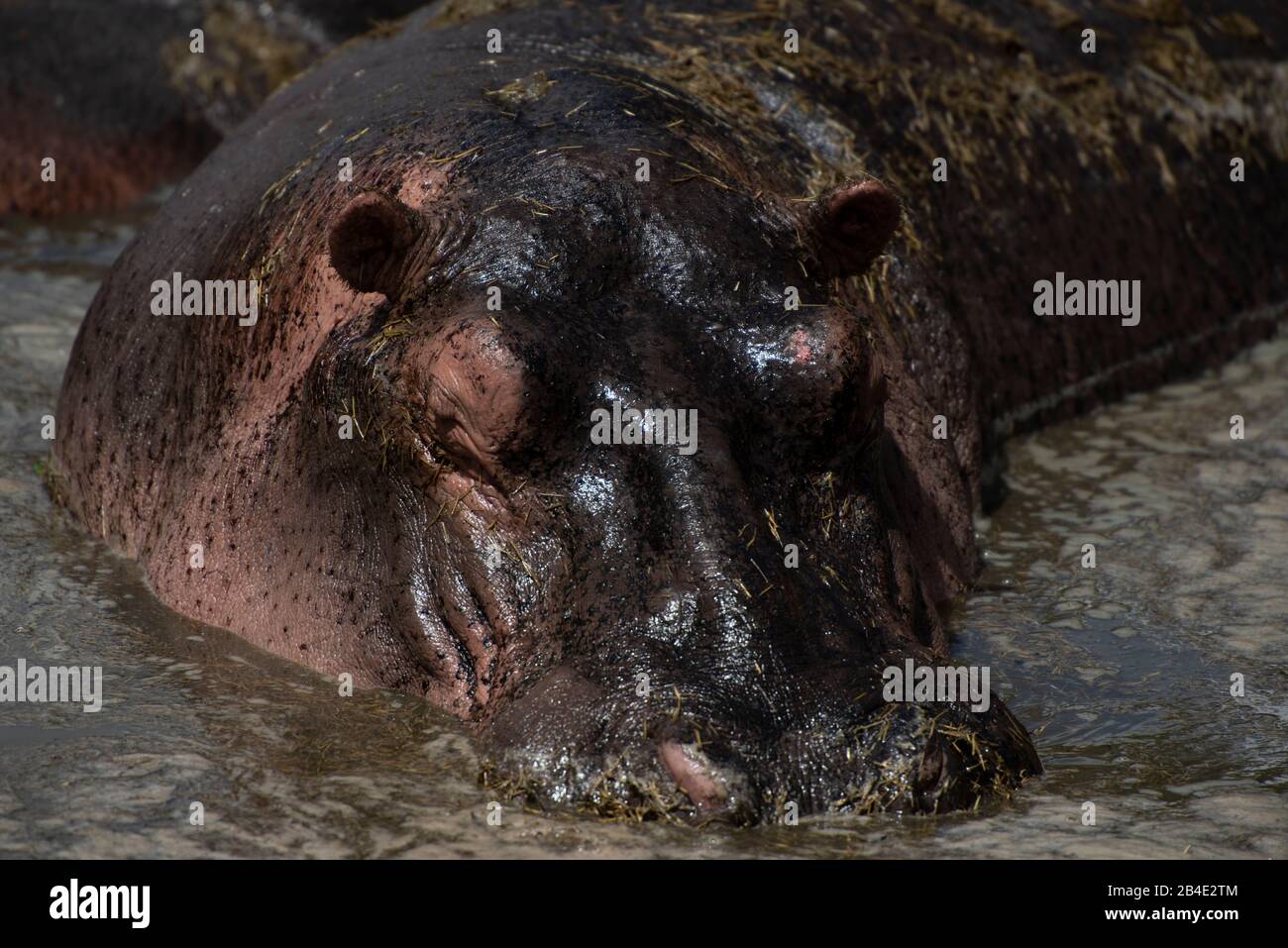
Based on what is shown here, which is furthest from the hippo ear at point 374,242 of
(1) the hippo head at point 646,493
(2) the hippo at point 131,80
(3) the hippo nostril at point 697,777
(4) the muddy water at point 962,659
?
(2) the hippo at point 131,80

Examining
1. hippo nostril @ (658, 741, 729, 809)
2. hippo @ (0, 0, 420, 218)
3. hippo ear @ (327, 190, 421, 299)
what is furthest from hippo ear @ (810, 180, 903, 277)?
hippo @ (0, 0, 420, 218)

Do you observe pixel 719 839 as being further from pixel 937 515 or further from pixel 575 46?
pixel 575 46

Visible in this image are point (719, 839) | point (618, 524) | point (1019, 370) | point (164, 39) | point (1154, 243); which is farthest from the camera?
point (164, 39)

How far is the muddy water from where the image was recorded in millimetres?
4137

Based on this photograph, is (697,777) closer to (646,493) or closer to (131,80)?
(646,493)

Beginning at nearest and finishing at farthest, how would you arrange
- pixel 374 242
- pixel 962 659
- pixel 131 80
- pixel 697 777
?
1. pixel 697 777
2. pixel 374 242
3. pixel 962 659
4. pixel 131 80

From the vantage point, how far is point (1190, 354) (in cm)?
862

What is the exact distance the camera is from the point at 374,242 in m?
5.01

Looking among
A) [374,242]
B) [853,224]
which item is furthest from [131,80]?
[853,224]

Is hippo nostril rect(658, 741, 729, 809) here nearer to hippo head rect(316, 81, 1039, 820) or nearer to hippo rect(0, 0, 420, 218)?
hippo head rect(316, 81, 1039, 820)

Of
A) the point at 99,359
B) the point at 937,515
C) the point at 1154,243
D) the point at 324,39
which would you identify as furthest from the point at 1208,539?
the point at 324,39

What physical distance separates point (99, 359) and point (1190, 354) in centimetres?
474

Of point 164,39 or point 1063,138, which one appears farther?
point 164,39

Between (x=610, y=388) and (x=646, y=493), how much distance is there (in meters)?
0.28
